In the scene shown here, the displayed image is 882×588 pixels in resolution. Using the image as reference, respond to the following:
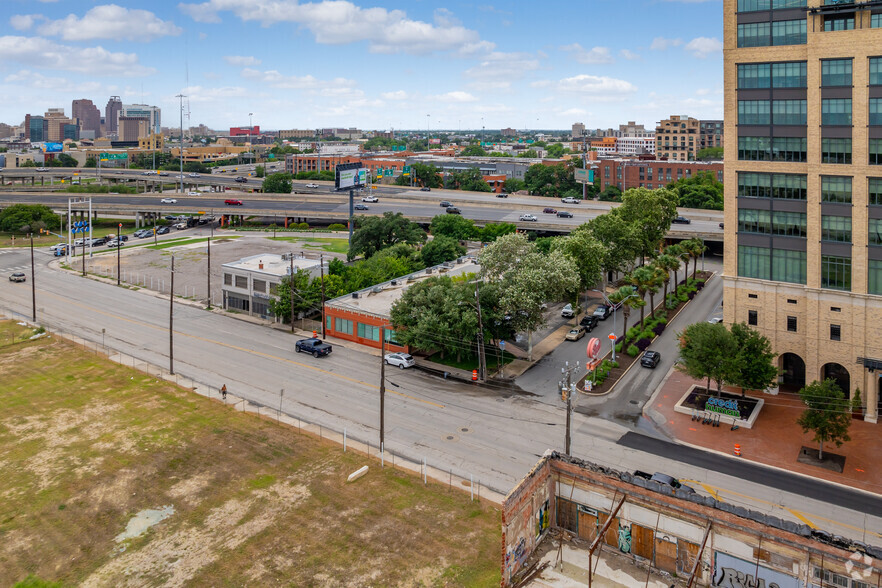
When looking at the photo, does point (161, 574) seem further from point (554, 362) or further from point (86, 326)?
point (86, 326)

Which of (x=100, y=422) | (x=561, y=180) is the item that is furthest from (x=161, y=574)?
(x=561, y=180)

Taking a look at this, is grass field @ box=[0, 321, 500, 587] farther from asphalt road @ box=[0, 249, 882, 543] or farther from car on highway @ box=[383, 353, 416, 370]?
car on highway @ box=[383, 353, 416, 370]

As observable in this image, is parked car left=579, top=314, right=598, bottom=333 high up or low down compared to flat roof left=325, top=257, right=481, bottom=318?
down

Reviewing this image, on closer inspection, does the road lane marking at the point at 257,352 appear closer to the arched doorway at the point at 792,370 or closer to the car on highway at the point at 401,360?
the car on highway at the point at 401,360

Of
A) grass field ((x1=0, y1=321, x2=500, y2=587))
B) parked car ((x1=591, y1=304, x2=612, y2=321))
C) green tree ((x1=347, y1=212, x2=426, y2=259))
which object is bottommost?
grass field ((x1=0, y1=321, x2=500, y2=587))

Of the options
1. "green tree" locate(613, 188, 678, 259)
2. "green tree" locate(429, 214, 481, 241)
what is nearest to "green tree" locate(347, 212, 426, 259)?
"green tree" locate(429, 214, 481, 241)

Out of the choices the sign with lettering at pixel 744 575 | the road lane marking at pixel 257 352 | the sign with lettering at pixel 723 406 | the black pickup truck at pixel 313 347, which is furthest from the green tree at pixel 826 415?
the black pickup truck at pixel 313 347
